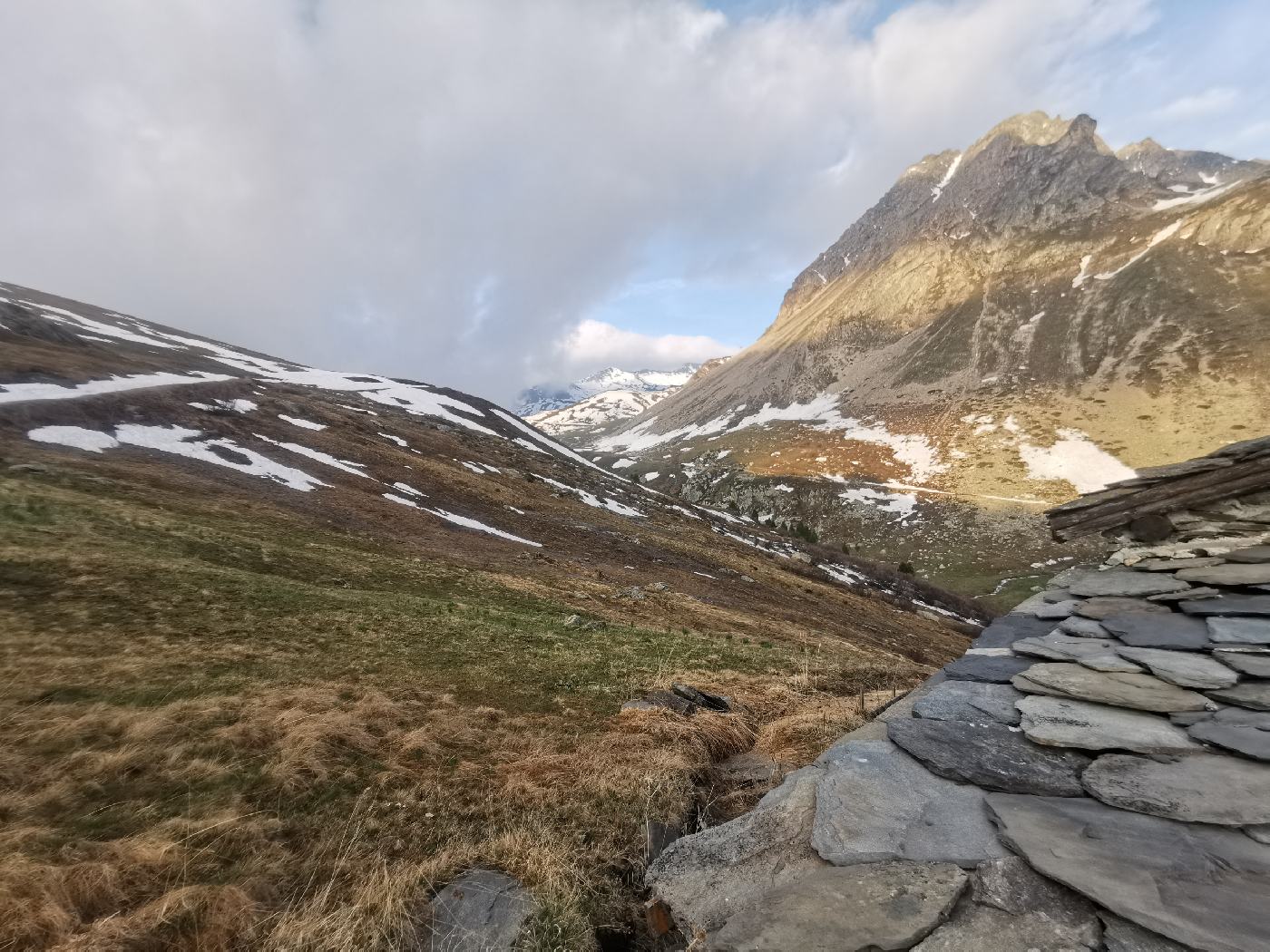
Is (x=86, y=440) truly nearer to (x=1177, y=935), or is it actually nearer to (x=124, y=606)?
(x=124, y=606)

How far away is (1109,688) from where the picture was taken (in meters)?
5.28

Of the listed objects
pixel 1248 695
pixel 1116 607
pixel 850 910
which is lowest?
pixel 850 910

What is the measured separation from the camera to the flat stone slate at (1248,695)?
4.64 meters

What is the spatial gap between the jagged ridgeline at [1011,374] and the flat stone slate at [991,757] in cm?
7067

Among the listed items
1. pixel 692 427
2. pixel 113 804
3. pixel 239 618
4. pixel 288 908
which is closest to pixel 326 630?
pixel 239 618

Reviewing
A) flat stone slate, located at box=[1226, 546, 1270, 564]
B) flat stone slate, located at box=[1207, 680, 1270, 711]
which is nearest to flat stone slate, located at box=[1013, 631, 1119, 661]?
flat stone slate, located at box=[1207, 680, 1270, 711]

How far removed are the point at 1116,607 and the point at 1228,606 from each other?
111cm

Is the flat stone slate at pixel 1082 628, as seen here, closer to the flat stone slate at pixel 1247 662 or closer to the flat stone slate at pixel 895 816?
the flat stone slate at pixel 1247 662

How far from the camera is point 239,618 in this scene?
15.1m

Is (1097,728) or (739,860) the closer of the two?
(739,860)

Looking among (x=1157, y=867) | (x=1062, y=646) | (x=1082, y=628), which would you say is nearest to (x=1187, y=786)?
(x=1157, y=867)

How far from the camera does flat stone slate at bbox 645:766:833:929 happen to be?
388 cm

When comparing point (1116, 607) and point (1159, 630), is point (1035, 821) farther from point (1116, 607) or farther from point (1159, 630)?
point (1116, 607)

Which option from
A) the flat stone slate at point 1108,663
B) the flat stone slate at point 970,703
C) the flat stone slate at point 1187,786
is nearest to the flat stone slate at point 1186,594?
the flat stone slate at point 1108,663
